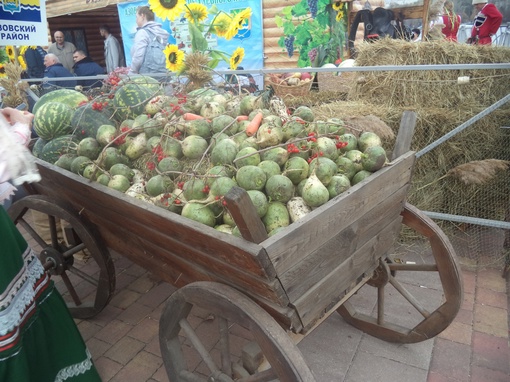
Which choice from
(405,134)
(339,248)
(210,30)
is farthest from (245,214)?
(210,30)

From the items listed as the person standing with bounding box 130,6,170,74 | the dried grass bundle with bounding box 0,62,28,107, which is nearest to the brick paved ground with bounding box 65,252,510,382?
the dried grass bundle with bounding box 0,62,28,107

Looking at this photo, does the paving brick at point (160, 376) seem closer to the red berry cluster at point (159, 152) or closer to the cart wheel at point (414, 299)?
the cart wheel at point (414, 299)

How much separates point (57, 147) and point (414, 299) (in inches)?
96.0

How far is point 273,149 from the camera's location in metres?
1.72

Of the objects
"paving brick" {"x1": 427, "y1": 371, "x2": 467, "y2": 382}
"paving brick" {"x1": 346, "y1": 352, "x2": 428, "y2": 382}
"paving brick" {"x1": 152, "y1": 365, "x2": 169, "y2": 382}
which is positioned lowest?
"paving brick" {"x1": 152, "y1": 365, "x2": 169, "y2": 382}

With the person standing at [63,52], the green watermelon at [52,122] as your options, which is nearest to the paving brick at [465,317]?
the green watermelon at [52,122]

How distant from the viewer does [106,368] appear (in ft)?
7.64

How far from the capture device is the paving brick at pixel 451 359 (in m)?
2.11

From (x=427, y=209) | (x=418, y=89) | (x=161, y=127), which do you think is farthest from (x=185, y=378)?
(x=418, y=89)

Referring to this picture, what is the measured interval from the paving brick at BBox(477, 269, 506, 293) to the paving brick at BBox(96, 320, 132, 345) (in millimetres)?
2650

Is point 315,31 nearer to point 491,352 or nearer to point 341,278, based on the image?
point 491,352

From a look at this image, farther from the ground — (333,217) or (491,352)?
(333,217)

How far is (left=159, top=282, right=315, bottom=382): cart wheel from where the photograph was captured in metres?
1.26

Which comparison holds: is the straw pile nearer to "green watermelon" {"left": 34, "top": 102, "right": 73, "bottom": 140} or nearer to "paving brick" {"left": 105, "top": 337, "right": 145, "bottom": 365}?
"green watermelon" {"left": 34, "top": 102, "right": 73, "bottom": 140}
